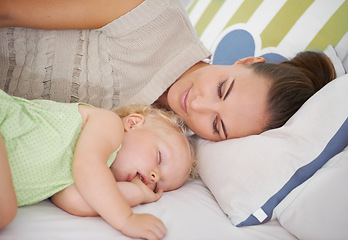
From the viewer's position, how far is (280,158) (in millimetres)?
1075

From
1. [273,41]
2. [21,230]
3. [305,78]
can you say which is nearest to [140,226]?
[21,230]

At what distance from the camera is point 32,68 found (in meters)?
1.50

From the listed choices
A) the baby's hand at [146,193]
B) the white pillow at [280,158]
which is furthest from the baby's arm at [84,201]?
the white pillow at [280,158]

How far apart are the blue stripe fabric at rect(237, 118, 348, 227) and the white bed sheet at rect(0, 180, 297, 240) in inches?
1.8

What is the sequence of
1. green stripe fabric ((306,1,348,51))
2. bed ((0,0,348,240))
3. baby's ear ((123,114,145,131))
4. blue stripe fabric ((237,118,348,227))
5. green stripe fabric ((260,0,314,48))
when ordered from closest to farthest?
1. bed ((0,0,348,240))
2. blue stripe fabric ((237,118,348,227))
3. baby's ear ((123,114,145,131))
4. green stripe fabric ((306,1,348,51))
5. green stripe fabric ((260,0,314,48))

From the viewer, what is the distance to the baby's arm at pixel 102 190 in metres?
0.87

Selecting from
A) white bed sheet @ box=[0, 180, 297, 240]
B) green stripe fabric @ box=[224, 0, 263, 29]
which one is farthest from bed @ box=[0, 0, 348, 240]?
green stripe fabric @ box=[224, 0, 263, 29]

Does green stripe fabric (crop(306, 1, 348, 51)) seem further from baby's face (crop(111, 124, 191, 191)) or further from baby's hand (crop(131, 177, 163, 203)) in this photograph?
baby's hand (crop(131, 177, 163, 203))

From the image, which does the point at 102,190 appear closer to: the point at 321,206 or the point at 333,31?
the point at 321,206

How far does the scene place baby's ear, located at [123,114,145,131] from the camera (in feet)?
3.92

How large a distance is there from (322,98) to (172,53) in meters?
0.71

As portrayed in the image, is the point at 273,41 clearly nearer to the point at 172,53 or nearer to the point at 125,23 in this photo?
the point at 172,53

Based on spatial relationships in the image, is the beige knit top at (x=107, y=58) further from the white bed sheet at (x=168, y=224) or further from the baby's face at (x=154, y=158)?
the white bed sheet at (x=168, y=224)

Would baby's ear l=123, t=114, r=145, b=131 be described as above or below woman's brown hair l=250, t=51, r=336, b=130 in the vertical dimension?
below
